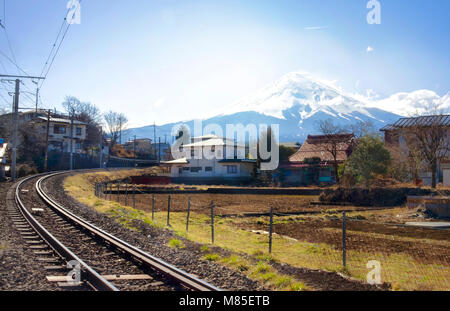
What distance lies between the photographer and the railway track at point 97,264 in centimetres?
622

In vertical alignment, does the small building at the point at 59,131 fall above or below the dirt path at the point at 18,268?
above

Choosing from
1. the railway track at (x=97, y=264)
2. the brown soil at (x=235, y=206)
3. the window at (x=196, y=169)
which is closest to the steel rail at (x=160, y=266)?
the railway track at (x=97, y=264)

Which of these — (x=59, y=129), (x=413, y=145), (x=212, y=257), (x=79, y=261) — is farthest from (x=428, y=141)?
(x=59, y=129)

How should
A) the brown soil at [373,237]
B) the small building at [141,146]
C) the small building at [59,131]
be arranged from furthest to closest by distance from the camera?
the small building at [141,146] < the small building at [59,131] < the brown soil at [373,237]

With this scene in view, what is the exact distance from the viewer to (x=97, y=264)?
25.1ft

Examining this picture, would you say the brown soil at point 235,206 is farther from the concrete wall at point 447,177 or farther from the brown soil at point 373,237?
the concrete wall at point 447,177

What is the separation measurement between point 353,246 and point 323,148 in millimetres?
43462

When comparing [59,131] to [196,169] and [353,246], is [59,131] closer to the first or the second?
[196,169]

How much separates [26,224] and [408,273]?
35.2 ft

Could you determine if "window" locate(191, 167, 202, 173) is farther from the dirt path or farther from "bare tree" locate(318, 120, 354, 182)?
the dirt path

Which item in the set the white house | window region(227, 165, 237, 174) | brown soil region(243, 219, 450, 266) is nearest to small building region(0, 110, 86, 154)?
the white house

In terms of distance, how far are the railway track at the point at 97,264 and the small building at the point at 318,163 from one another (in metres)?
39.2
